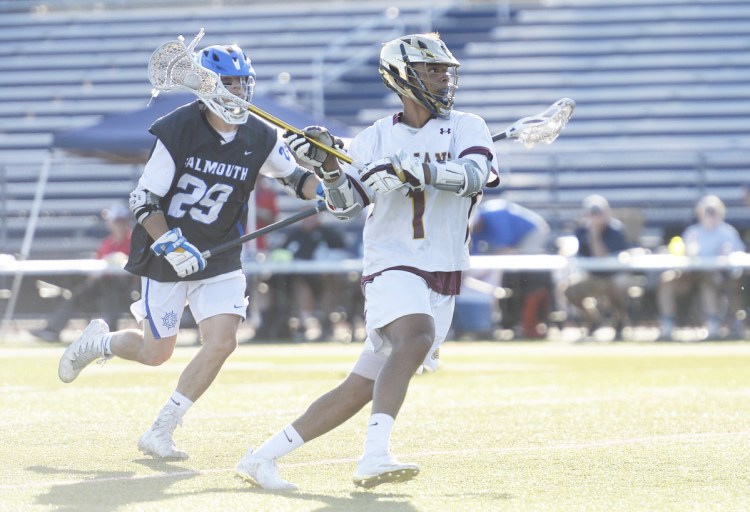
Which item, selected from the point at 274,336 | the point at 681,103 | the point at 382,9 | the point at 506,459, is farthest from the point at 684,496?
the point at 382,9

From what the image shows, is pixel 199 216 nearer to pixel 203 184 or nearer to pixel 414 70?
pixel 203 184

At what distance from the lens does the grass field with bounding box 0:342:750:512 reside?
213 inches

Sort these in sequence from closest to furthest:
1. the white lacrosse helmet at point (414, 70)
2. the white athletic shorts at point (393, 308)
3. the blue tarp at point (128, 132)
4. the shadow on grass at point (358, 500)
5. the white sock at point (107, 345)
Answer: the shadow on grass at point (358, 500)
the white athletic shorts at point (393, 308)
the white lacrosse helmet at point (414, 70)
the white sock at point (107, 345)
the blue tarp at point (128, 132)

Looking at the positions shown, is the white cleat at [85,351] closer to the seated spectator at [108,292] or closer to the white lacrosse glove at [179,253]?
the white lacrosse glove at [179,253]

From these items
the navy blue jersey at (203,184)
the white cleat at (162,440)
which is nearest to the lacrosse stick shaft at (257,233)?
the navy blue jersey at (203,184)

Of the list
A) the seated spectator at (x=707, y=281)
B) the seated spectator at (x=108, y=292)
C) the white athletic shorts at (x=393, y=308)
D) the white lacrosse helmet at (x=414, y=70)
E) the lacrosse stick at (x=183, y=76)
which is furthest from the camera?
the seated spectator at (x=108, y=292)

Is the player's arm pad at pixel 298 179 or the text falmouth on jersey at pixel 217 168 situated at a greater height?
the text falmouth on jersey at pixel 217 168

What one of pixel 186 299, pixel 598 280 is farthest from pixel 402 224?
pixel 598 280

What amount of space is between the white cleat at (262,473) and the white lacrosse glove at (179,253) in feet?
4.24

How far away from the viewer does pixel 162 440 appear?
664 cm

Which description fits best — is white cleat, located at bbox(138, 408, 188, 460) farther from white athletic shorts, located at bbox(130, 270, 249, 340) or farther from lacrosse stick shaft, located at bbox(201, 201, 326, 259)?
lacrosse stick shaft, located at bbox(201, 201, 326, 259)

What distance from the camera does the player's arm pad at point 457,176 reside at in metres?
5.67

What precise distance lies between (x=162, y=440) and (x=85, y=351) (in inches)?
46.1

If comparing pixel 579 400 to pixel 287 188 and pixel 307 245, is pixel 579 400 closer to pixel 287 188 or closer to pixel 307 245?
pixel 287 188
